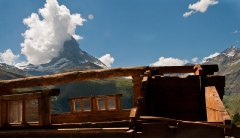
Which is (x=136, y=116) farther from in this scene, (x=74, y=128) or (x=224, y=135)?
(x=74, y=128)

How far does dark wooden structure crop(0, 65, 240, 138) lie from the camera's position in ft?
23.1

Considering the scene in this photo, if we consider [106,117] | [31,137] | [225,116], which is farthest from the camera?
[106,117]

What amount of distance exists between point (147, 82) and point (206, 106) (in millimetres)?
2224

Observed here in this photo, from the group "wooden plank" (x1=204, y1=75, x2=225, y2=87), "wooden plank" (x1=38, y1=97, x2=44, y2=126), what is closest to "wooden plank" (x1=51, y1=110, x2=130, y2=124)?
"wooden plank" (x1=38, y1=97, x2=44, y2=126)

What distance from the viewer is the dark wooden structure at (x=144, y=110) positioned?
7.03 meters

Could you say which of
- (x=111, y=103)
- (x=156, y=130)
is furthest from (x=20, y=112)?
(x=156, y=130)

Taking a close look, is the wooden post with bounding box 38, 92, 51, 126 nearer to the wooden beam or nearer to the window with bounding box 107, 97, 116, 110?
the window with bounding box 107, 97, 116, 110

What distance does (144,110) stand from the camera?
8.59m

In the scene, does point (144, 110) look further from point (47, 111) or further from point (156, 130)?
point (47, 111)

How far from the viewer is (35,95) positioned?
36.1 ft

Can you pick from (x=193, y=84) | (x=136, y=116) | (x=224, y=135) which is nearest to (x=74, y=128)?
(x=136, y=116)

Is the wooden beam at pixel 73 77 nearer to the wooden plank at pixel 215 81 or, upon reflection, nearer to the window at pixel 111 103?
the window at pixel 111 103

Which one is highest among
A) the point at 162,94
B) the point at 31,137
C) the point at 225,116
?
the point at 162,94

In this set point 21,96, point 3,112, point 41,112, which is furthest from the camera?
point 3,112
